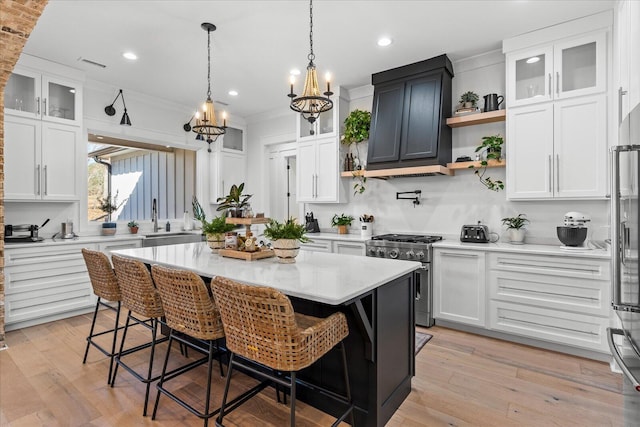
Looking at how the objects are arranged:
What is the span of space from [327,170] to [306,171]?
0.37 meters

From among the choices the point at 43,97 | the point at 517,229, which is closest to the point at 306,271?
the point at 517,229

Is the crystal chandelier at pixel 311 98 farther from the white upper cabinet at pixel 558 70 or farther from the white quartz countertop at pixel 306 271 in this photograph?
the white upper cabinet at pixel 558 70

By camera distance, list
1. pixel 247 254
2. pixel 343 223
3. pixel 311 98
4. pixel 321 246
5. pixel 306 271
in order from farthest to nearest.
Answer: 1. pixel 343 223
2. pixel 321 246
3. pixel 247 254
4. pixel 311 98
5. pixel 306 271

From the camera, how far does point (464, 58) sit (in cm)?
395

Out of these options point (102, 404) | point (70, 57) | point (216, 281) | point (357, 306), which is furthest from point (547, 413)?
point (70, 57)

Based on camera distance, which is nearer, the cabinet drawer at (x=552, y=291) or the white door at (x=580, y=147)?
the cabinet drawer at (x=552, y=291)

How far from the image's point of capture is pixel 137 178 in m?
5.46

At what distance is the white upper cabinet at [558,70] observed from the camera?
120 inches

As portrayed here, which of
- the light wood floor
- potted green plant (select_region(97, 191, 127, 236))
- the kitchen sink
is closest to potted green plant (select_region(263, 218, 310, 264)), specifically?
the light wood floor

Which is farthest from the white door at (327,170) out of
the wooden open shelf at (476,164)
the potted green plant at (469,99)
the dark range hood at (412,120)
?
the potted green plant at (469,99)

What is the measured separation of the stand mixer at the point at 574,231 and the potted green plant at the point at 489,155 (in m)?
0.77

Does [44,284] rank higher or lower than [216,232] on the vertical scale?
lower

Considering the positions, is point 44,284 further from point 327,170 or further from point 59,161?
point 327,170

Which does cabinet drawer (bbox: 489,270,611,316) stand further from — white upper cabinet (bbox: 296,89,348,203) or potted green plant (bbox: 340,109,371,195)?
white upper cabinet (bbox: 296,89,348,203)
